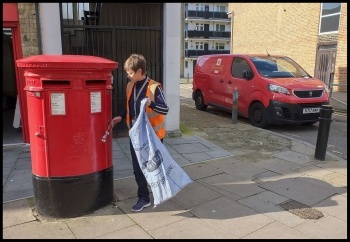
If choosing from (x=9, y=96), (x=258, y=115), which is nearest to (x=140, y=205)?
(x=258, y=115)

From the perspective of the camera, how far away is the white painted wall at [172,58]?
616cm

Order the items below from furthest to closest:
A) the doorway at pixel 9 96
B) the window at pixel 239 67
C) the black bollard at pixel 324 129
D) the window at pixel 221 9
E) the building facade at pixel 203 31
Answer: the window at pixel 221 9, the building facade at pixel 203 31, the window at pixel 239 67, the doorway at pixel 9 96, the black bollard at pixel 324 129

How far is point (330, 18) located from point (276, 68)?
11904 millimetres

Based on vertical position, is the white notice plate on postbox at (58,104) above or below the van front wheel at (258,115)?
above

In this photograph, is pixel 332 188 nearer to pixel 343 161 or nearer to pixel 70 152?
pixel 343 161

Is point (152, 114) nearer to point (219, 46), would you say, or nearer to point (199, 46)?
point (199, 46)

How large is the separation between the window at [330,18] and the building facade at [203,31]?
27.1m

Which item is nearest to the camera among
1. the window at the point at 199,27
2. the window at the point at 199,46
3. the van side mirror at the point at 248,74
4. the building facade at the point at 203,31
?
the van side mirror at the point at 248,74

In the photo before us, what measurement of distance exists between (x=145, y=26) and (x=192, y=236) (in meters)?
4.56

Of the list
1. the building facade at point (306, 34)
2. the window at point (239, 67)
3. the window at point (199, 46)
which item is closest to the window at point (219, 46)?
the window at point (199, 46)

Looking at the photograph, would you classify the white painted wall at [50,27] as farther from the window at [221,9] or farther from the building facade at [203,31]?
the window at [221,9]

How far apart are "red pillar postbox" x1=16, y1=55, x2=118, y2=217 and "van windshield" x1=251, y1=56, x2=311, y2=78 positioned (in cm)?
592

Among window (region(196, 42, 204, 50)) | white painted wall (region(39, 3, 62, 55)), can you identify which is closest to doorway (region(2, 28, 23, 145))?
white painted wall (region(39, 3, 62, 55))

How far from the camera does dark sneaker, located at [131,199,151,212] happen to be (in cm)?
343
